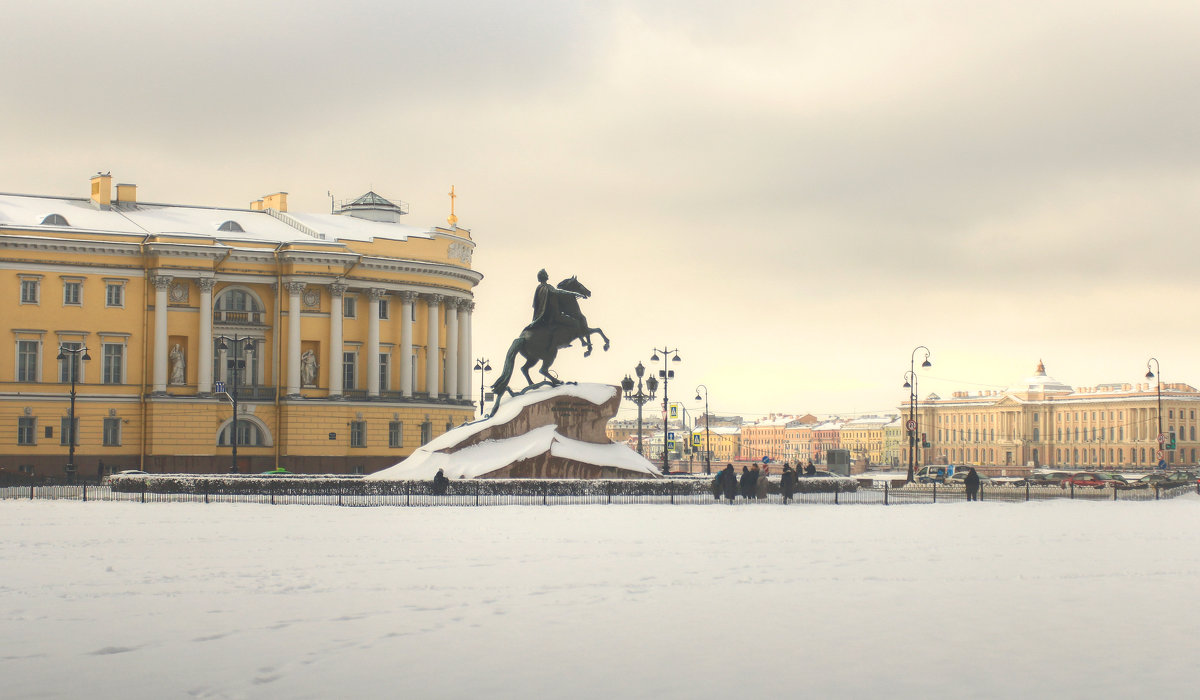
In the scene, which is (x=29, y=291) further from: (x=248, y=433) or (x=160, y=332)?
(x=248, y=433)

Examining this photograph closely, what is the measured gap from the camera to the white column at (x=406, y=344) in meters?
74.5

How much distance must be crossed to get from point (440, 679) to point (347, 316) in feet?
212

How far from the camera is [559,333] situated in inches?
1721

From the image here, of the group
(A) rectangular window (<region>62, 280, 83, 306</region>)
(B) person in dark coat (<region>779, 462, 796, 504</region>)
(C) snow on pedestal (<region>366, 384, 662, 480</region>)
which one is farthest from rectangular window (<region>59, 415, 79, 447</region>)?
(B) person in dark coat (<region>779, 462, 796, 504</region>)

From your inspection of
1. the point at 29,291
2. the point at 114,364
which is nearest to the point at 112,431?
the point at 114,364

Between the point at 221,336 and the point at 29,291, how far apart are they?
35.1 feet

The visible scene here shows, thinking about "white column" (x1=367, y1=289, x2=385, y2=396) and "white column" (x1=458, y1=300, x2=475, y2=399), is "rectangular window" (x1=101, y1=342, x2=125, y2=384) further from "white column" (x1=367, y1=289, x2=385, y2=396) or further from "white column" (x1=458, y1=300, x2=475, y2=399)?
"white column" (x1=458, y1=300, x2=475, y2=399)

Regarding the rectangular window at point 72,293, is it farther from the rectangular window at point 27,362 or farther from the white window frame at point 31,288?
the rectangular window at point 27,362

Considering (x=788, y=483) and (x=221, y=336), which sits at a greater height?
(x=221, y=336)

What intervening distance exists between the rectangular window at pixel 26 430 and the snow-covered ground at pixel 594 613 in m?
42.6

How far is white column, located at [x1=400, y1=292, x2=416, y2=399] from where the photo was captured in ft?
244

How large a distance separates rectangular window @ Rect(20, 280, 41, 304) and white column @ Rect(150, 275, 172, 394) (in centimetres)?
521

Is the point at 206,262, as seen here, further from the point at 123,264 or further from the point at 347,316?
the point at 347,316

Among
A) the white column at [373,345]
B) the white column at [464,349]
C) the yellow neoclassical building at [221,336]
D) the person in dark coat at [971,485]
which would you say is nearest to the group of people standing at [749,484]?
the person in dark coat at [971,485]
